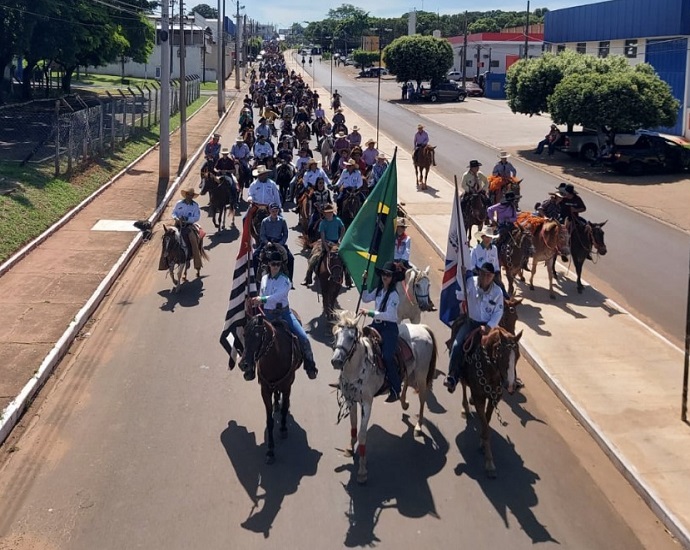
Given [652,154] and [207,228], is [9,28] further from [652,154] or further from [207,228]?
[652,154]

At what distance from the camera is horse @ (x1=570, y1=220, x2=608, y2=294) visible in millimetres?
16891

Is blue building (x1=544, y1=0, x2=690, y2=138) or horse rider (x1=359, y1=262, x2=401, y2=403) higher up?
blue building (x1=544, y1=0, x2=690, y2=138)

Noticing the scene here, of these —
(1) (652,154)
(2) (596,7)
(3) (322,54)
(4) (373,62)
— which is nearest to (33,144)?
(1) (652,154)

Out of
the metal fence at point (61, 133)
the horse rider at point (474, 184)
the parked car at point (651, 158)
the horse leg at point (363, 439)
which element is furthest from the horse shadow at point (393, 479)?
the parked car at point (651, 158)

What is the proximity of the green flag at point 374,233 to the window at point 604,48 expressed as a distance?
47555 mm

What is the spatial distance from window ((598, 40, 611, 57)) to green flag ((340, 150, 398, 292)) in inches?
1872

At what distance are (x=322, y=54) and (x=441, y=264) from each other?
158019 millimetres

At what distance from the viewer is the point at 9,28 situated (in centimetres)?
3562

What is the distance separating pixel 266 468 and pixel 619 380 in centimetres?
566

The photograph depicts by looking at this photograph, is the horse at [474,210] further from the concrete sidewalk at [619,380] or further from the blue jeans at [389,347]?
the blue jeans at [389,347]

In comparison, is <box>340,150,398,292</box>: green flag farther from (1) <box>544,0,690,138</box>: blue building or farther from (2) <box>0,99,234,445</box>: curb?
(1) <box>544,0,690,138</box>: blue building

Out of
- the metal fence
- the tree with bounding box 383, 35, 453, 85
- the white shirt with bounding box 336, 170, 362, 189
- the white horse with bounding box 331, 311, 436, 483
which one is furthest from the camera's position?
the tree with bounding box 383, 35, 453, 85

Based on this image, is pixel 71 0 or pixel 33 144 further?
pixel 71 0

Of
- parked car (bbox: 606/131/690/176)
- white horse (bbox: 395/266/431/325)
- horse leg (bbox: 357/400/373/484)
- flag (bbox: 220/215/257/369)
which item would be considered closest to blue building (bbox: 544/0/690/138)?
parked car (bbox: 606/131/690/176)
